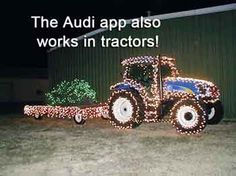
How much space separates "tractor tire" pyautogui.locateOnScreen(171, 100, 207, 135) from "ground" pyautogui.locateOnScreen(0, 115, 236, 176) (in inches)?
12.6

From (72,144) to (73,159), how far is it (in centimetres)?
197

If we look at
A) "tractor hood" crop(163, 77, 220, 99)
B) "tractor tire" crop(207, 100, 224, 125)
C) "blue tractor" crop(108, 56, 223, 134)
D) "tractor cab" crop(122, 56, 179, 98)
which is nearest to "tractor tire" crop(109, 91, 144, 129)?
"blue tractor" crop(108, 56, 223, 134)

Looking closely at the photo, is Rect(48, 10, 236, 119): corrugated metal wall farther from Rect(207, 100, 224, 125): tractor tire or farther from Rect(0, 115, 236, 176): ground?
Rect(0, 115, 236, 176): ground

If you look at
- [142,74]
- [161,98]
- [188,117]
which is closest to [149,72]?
[142,74]

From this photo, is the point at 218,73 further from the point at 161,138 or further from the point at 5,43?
the point at 5,43

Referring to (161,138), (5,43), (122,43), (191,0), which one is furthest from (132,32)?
(5,43)

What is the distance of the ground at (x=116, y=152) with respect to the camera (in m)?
7.45

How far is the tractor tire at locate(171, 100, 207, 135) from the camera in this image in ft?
37.6

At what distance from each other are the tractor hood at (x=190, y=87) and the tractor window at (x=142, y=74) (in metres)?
0.64

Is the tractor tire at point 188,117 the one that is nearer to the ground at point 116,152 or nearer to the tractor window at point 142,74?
the ground at point 116,152

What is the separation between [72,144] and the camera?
10.4 meters

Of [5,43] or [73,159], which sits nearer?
[73,159]

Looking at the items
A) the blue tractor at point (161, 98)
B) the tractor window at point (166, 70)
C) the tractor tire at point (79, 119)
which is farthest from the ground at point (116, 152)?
the tractor window at point (166, 70)

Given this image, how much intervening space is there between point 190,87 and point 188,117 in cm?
110
